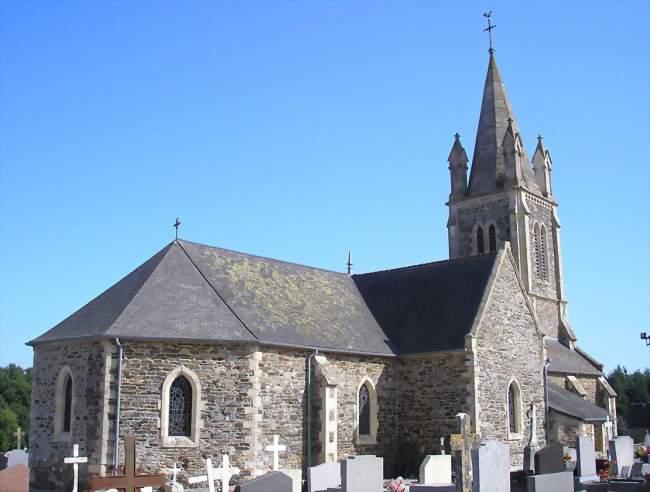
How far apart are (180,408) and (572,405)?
17.9 meters

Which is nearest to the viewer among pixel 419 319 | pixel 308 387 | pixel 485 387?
pixel 308 387

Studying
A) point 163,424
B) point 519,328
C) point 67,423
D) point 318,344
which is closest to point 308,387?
point 318,344

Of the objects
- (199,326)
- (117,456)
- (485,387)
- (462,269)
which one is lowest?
(117,456)

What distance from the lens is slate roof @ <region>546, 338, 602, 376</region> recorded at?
36500mm

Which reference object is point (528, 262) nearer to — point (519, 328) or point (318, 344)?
point (519, 328)

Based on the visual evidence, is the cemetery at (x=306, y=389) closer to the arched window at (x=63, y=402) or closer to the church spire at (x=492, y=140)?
the arched window at (x=63, y=402)

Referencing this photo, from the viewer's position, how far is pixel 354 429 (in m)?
25.3

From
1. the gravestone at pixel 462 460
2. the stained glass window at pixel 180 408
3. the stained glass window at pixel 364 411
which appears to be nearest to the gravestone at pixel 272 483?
the gravestone at pixel 462 460

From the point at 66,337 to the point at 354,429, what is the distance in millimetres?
9805

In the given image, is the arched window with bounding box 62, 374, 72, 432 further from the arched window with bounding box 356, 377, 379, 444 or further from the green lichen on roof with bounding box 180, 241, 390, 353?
the arched window with bounding box 356, 377, 379, 444

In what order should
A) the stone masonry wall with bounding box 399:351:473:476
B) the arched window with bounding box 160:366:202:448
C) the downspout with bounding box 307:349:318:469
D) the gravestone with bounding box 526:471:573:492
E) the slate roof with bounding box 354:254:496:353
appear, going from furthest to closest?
the slate roof with bounding box 354:254:496:353, the stone masonry wall with bounding box 399:351:473:476, the downspout with bounding box 307:349:318:469, the arched window with bounding box 160:366:202:448, the gravestone with bounding box 526:471:573:492

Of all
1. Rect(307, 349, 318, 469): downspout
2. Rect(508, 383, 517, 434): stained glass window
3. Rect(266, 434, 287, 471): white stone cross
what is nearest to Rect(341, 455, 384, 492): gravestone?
Rect(266, 434, 287, 471): white stone cross

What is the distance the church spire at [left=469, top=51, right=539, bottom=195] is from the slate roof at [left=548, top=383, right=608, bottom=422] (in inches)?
491

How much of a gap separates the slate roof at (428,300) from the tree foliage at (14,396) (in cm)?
3920
